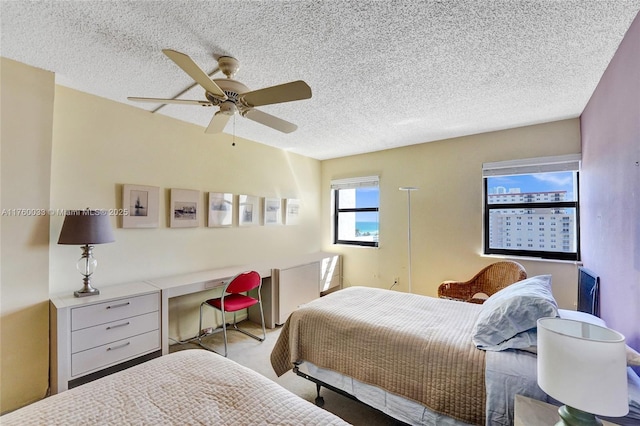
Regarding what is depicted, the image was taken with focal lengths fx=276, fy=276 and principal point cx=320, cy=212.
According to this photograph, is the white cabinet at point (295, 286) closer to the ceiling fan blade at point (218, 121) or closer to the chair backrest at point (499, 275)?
the ceiling fan blade at point (218, 121)

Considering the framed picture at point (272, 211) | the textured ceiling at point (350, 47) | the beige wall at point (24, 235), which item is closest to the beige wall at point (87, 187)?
the beige wall at point (24, 235)

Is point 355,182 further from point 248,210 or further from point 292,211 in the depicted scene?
point 248,210

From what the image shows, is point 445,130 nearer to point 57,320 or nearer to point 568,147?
point 568,147

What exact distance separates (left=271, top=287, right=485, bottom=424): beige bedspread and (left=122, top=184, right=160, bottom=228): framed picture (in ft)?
5.71

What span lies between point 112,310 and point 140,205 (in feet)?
3.30

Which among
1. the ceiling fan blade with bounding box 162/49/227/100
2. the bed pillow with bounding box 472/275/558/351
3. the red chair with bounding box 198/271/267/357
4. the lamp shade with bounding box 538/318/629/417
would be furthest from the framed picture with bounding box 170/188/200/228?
the lamp shade with bounding box 538/318/629/417

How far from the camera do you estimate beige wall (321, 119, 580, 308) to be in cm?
301

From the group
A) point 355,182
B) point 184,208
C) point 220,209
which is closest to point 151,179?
point 184,208

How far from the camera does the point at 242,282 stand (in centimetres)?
279

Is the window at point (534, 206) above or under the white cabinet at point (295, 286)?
above

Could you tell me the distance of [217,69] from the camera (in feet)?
6.40

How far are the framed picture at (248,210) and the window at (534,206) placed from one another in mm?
2933

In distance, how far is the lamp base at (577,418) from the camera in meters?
0.96

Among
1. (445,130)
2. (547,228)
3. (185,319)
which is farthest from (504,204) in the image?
(185,319)
